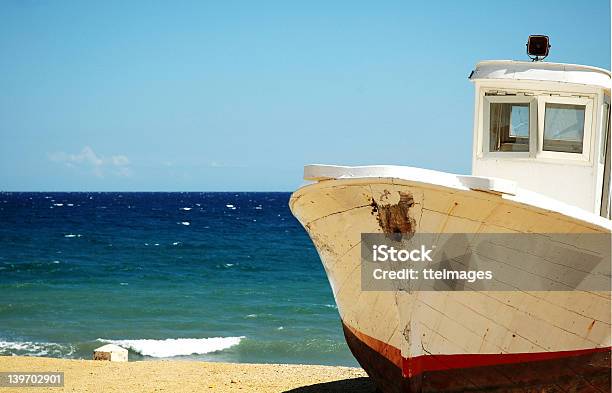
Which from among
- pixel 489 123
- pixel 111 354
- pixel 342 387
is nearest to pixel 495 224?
pixel 489 123

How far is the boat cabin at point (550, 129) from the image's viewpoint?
6.83 metres

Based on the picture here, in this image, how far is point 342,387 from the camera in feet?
28.0

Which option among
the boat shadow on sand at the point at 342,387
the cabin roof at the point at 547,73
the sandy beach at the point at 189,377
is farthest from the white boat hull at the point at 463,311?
the sandy beach at the point at 189,377

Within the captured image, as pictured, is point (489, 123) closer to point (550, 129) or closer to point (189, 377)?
point (550, 129)

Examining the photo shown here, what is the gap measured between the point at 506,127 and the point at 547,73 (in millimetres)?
590

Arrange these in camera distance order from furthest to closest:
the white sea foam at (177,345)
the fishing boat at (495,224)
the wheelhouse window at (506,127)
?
the white sea foam at (177,345), the wheelhouse window at (506,127), the fishing boat at (495,224)

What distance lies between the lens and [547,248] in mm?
5418

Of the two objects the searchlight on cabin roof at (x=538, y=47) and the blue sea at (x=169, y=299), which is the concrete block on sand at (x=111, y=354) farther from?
the searchlight on cabin roof at (x=538, y=47)

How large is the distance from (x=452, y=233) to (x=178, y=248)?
32220mm

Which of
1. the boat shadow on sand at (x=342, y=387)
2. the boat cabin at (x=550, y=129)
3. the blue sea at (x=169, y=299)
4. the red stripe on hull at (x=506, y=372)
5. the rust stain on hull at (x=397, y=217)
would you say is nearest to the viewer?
the rust stain on hull at (x=397, y=217)

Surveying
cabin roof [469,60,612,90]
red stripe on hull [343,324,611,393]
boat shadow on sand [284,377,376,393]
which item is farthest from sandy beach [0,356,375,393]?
cabin roof [469,60,612,90]

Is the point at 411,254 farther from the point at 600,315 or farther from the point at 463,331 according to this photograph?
the point at 600,315

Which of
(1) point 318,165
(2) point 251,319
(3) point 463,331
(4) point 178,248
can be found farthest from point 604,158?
(4) point 178,248

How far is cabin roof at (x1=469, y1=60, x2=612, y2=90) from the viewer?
684 cm
